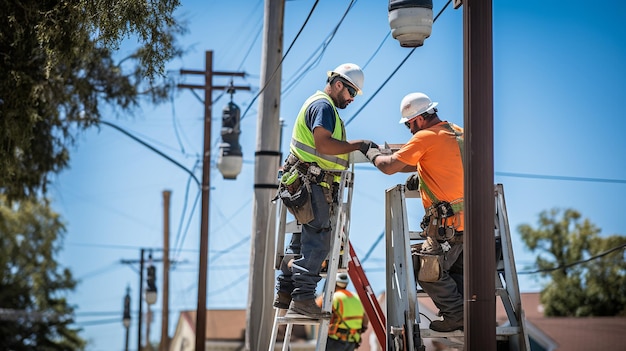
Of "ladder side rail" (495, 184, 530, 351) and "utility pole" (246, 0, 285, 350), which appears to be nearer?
"ladder side rail" (495, 184, 530, 351)

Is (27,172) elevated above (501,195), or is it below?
above

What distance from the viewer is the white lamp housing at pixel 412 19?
24.6 feet

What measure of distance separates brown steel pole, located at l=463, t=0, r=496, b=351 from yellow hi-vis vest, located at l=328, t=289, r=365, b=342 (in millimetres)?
5893

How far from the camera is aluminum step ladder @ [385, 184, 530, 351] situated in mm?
6902

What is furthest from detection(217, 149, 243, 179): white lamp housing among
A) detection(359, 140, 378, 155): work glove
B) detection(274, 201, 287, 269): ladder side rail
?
detection(359, 140, 378, 155): work glove

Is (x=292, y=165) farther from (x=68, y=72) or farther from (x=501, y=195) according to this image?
(x=68, y=72)

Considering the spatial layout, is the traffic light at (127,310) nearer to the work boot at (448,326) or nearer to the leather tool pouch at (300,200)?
the leather tool pouch at (300,200)

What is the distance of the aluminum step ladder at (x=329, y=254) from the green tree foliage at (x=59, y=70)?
2.13m

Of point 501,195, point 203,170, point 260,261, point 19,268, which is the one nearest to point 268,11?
point 260,261

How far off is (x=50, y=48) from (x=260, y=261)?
3592 mm

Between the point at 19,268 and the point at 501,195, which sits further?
the point at 19,268

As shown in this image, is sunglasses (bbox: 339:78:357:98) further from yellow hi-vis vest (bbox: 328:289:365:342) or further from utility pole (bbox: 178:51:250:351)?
utility pole (bbox: 178:51:250:351)

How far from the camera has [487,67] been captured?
5.84 metres

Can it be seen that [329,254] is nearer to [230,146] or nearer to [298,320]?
[298,320]
